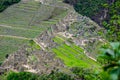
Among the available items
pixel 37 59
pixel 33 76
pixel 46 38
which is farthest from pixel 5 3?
pixel 33 76

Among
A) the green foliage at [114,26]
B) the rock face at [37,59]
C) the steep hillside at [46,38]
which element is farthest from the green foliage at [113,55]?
the rock face at [37,59]

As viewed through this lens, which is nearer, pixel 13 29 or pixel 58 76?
pixel 58 76

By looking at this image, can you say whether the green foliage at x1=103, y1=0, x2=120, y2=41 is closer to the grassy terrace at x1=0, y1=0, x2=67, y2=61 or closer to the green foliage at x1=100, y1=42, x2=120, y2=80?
the green foliage at x1=100, y1=42, x2=120, y2=80

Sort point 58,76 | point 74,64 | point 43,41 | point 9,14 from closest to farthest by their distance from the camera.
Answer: point 58,76, point 74,64, point 43,41, point 9,14

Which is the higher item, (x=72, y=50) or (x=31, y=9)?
(x=31, y=9)

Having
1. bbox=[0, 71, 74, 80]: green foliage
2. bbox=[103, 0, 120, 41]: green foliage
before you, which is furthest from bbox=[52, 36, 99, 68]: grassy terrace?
bbox=[103, 0, 120, 41]: green foliage

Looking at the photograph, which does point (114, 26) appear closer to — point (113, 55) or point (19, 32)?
point (113, 55)

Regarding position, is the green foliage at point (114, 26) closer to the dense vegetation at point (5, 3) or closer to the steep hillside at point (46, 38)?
the steep hillside at point (46, 38)

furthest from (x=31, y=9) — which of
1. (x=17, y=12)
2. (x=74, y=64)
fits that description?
(x=74, y=64)

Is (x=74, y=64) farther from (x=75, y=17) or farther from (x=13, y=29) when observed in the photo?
(x=75, y=17)
